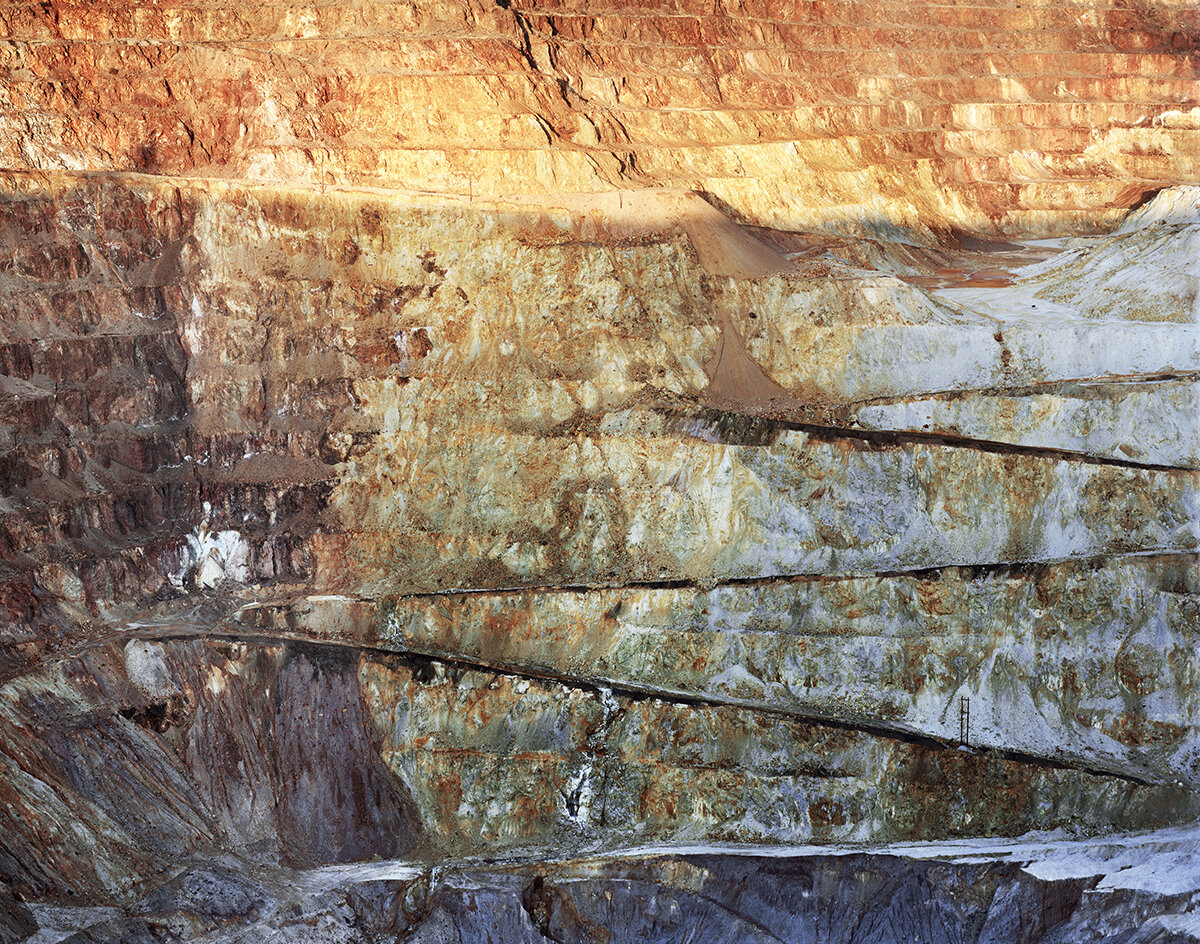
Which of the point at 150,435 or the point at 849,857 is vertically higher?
the point at 150,435

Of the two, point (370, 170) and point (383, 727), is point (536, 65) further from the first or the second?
point (383, 727)

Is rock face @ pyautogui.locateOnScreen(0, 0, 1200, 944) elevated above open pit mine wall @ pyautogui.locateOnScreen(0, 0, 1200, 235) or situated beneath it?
situated beneath

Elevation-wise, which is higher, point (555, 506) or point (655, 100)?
point (655, 100)

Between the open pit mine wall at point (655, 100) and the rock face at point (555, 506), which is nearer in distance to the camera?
the rock face at point (555, 506)

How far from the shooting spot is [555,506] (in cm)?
2847

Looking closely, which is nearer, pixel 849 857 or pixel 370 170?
pixel 849 857

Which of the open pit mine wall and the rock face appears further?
the open pit mine wall

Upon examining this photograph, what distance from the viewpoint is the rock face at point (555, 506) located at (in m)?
24.5

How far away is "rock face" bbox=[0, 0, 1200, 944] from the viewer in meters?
24.5

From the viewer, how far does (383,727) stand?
26125 millimetres

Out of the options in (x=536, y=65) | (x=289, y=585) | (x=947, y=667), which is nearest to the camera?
(x=947, y=667)

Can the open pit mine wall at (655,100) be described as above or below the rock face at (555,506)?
above

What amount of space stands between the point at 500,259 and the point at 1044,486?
572 inches

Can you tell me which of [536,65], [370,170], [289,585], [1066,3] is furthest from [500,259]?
[1066,3]
